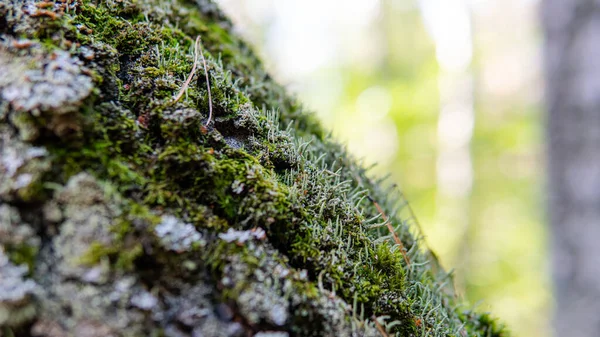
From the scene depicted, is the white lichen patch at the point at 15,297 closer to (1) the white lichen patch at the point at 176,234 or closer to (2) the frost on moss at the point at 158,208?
(2) the frost on moss at the point at 158,208

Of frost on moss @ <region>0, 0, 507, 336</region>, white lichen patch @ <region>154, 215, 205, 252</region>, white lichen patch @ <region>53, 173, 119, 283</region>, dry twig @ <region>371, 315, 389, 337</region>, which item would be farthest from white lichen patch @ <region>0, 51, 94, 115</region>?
dry twig @ <region>371, 315, 389, 337</region>

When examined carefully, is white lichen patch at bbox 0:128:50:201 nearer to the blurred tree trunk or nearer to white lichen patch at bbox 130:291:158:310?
white lichen patch at bbox 130:291:158:310

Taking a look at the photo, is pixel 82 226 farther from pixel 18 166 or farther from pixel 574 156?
pixel 574 156

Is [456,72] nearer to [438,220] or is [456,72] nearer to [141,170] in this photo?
[438,220]

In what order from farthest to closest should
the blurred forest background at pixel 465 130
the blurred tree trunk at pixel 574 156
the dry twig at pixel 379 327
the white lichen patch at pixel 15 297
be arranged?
the blurred forest background at pixel 465 130
the blurred tree trunk at pixel 574 156
the dry twig at pixel 379 327
the white lichen patch at pixel 15 297

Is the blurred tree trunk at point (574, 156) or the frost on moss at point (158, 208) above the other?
the blurred tree trunk at point (574, 156)

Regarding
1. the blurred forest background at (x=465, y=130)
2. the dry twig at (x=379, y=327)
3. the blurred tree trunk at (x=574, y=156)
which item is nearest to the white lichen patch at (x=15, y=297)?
the dry twig at (x=379, y=327)

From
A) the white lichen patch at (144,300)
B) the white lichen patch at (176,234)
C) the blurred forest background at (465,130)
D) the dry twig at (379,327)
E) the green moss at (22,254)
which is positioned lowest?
the green moss at (22,254)

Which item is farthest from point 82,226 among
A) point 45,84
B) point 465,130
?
point 465,130
